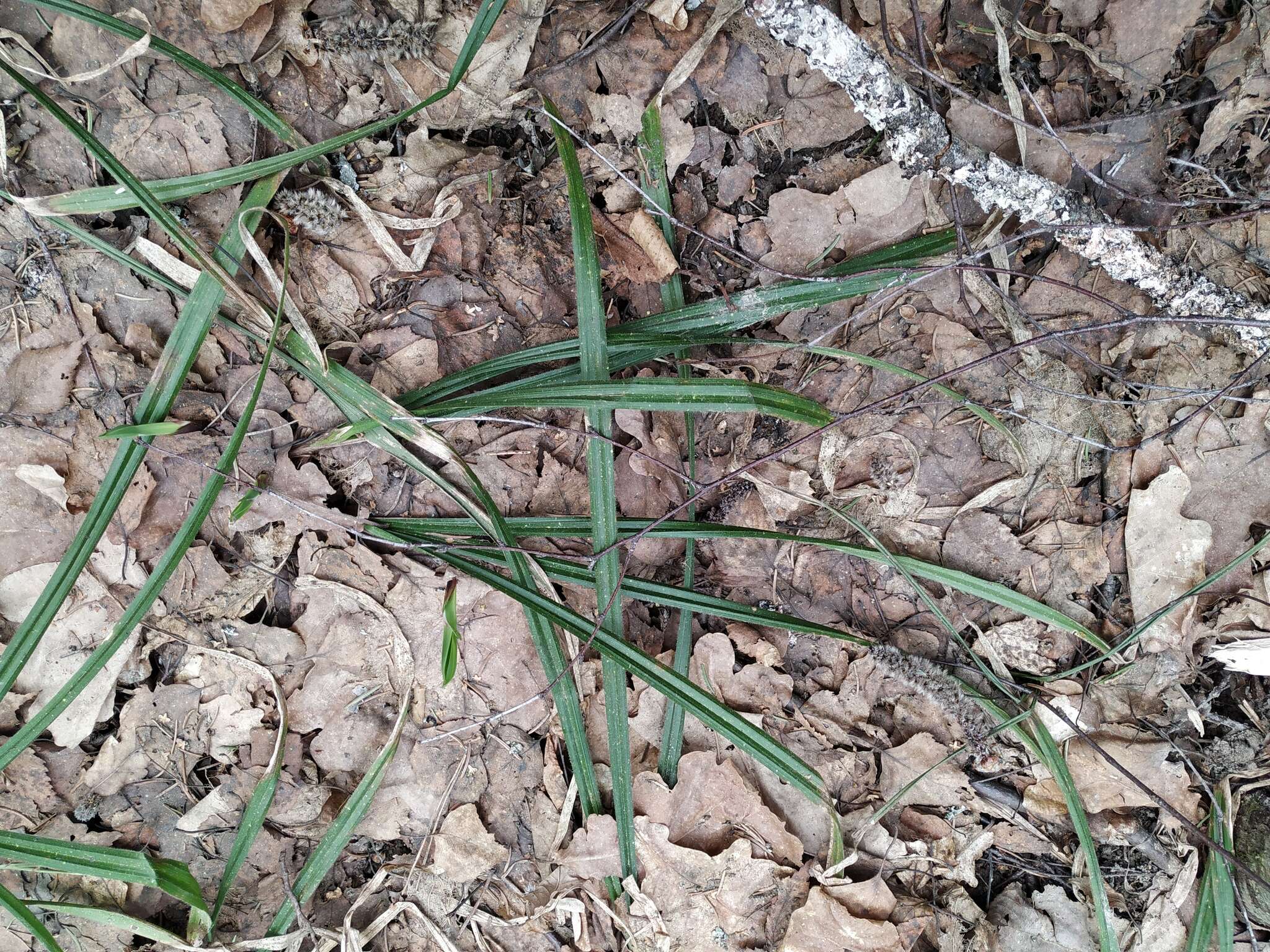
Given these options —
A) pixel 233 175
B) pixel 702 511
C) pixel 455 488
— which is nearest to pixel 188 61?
pixel 233 175

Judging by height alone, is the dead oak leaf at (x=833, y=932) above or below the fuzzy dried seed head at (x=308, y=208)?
Result: below

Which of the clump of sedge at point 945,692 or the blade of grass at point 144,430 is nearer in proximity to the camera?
the blade of grass at point 144,430

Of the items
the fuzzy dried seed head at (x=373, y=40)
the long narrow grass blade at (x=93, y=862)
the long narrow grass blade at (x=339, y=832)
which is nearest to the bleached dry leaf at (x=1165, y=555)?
the long narrow grass blade at (x=339, y=832)

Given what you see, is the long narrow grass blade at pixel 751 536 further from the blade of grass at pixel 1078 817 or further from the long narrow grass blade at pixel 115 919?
the long narrow grass blade at pixel 115 919

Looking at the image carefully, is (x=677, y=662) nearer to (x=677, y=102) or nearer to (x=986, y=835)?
(x=986, y=835)

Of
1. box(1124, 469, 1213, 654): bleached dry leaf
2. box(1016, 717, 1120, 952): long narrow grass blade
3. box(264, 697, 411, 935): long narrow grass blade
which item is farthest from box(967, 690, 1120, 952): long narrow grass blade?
box(264, 697, 411, 935): long narrow grass blade

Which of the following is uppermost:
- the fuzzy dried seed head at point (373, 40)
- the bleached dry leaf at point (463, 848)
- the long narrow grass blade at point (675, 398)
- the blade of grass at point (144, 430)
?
the fuzzy dried seed head at point (373, 40)

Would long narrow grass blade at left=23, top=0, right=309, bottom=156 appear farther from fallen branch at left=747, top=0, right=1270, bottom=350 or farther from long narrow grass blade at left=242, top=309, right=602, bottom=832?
fallen branch at left=747, top=0, right=1270, bottom=350
